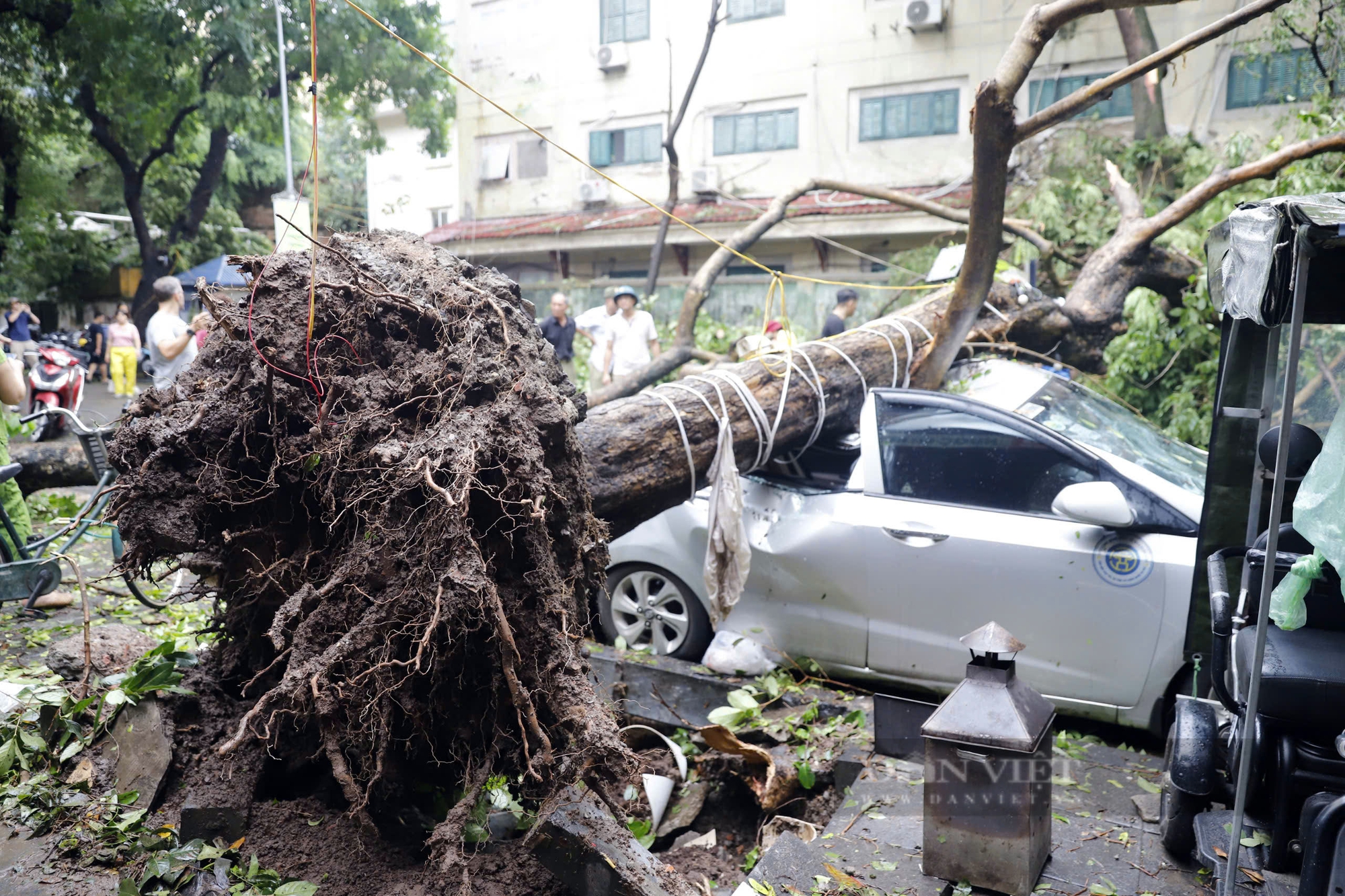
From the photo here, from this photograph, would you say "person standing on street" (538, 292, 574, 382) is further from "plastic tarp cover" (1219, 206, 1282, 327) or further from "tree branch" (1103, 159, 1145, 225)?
"plastic tarp cover" (1219, 206, 1282, 327)

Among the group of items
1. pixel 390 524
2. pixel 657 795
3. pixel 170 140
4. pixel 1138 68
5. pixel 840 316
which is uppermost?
pixel 170 140

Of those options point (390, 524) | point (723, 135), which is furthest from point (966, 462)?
point (723, 135)

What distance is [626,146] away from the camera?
60.0 feet

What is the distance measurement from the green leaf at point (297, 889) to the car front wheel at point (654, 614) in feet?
8.50

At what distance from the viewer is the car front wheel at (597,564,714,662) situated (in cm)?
541

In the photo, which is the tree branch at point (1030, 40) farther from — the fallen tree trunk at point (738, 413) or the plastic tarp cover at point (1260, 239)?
the plastic tarp cover at point (1260, 239)

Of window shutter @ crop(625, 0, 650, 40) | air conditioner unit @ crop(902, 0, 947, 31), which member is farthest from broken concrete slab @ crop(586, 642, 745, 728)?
window shutter @ crop(625, 0, 650, 40)

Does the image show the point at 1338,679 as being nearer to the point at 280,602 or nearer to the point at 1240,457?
the point at 1240,457

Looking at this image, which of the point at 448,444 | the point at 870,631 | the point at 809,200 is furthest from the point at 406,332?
the point at 809,200

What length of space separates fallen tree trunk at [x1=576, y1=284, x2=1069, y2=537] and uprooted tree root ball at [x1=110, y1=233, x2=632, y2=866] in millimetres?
903

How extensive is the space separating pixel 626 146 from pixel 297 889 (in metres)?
17.0

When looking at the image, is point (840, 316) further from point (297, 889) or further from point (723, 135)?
point (723, 135)

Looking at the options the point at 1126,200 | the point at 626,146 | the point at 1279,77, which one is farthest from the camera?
the point at 626,146

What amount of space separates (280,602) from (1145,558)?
3.61 meters
